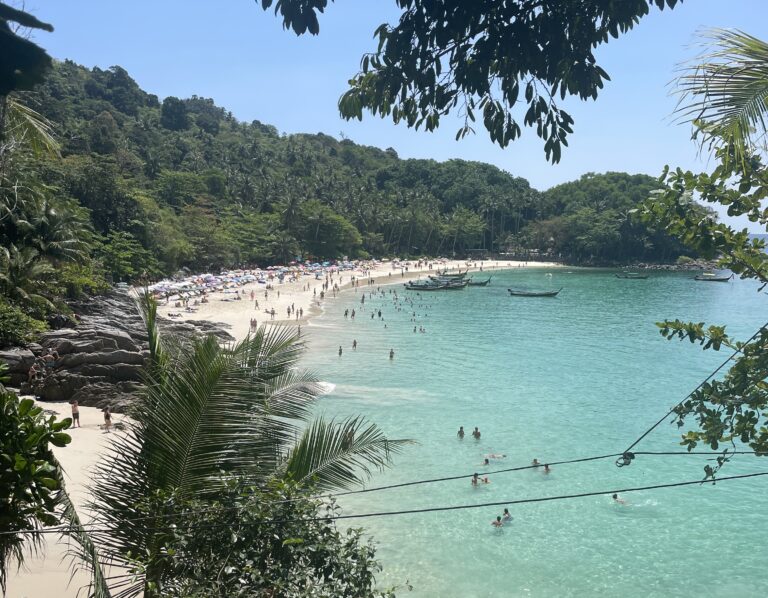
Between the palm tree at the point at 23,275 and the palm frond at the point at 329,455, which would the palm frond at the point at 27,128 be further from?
the palm tree at the point at 23,275

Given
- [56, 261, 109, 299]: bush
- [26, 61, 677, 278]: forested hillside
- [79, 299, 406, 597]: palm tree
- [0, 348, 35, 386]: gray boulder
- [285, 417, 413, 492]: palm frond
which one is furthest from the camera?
[26, 61, 677, 278]: forested hillside

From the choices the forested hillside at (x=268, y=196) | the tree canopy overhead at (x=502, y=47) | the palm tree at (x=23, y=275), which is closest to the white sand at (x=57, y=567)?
the tree canopy overhead at (x=502, y=47)

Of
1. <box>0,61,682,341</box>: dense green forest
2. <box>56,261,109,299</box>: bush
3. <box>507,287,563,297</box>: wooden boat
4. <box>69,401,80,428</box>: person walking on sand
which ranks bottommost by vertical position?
<box>69,401,80,428</box>: person walking on sand

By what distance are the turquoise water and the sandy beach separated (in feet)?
13.5

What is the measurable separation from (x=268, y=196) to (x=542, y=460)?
238ft

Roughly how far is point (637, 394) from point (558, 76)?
85.4 ft

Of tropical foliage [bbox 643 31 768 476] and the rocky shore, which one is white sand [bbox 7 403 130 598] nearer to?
the rocky shore

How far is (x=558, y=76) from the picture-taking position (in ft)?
11.2

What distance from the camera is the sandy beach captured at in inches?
1575

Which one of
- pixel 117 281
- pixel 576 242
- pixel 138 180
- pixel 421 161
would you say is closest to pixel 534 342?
pixel 117 281

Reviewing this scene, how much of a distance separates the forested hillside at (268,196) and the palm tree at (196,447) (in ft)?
133

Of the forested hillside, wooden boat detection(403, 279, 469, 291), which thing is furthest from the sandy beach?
the forested hillside

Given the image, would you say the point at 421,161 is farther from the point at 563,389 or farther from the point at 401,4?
the point at 401,4

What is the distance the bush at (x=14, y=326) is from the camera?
20750mm
